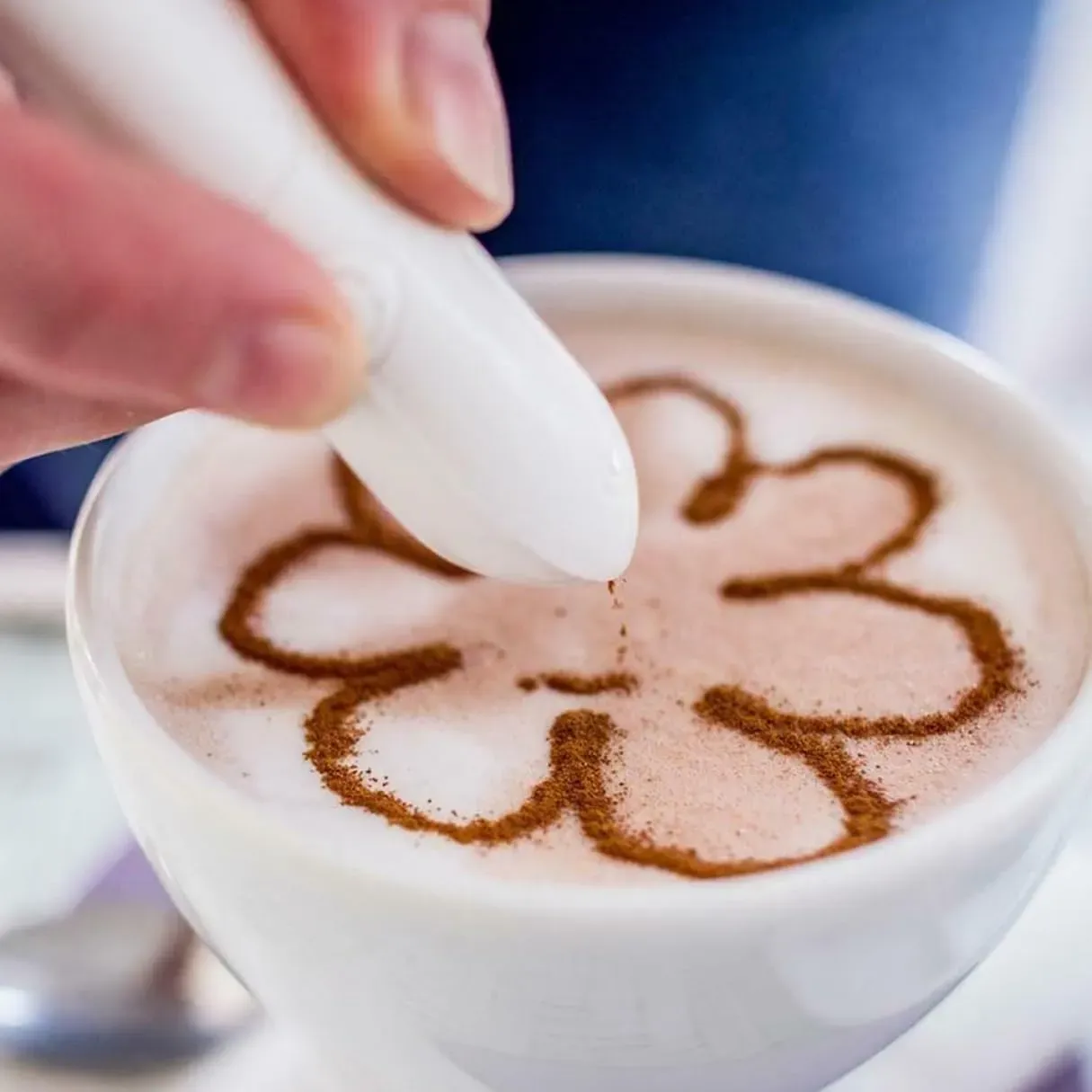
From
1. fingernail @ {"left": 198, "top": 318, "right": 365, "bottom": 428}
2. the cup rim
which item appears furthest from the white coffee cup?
fingernail @ {"left": 198, "top": 318, "right": 365, "bottom": 428}

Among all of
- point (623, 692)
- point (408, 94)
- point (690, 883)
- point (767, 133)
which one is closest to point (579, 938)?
point (690, 883)

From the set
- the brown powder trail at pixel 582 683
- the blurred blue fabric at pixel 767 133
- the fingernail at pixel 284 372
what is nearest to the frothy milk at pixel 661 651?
the brown powder trail at pixel 582 683

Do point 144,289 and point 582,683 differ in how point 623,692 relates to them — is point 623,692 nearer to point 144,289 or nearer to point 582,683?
point 582,683

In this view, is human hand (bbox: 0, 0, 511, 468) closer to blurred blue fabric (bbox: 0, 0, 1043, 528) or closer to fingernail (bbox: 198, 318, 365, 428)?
fingernail (bbox: 198, 318, 365, 428)

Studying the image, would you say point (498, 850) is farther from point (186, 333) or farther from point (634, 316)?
point (634, 316)

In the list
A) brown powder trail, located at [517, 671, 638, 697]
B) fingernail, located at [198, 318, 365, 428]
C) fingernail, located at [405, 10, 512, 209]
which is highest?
fingernail, located at [405, 10, 512, 209]

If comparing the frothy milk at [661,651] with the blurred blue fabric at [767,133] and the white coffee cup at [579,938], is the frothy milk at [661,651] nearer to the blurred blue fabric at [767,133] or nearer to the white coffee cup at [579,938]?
the white coffee cup at [579,938]
